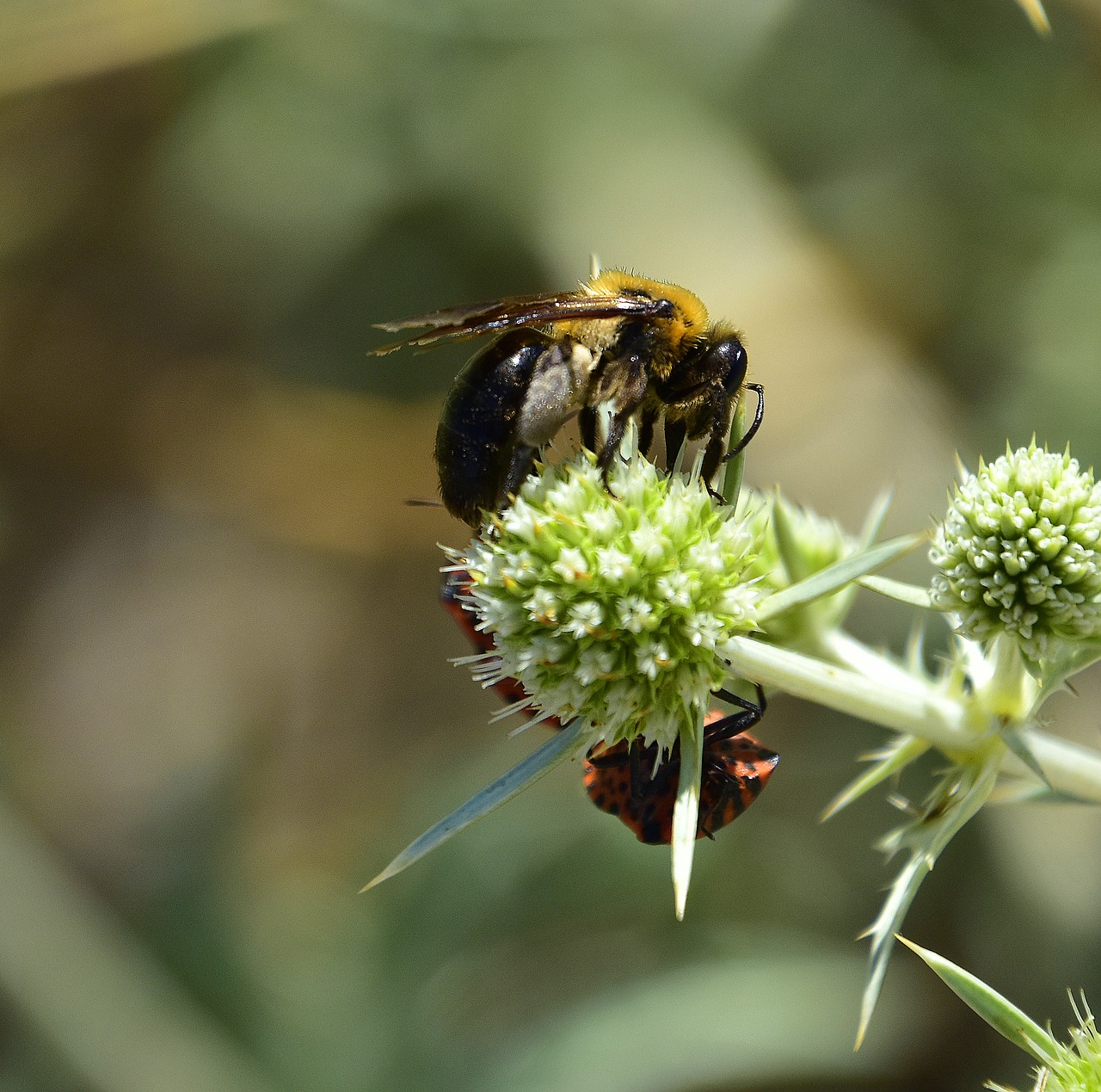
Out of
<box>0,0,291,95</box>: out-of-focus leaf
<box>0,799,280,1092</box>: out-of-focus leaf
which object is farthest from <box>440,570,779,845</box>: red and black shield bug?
<box>0,0,291,95</box>: out-of-focus leaf

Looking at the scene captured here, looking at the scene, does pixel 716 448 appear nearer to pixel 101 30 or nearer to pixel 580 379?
pixel 580 379

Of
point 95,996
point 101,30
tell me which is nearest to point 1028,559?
point 95,996

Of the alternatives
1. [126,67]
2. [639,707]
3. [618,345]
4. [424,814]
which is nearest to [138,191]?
[126,67]

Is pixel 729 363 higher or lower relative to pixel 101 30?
lower

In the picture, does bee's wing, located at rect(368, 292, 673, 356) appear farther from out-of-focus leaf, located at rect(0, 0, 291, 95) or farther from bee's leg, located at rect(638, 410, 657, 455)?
out-of-focus leaf, located at rect(0, 0, 291, 95)

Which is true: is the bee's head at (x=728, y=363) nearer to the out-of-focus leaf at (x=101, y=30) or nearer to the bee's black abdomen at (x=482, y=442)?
the bee's black abdomen at (x=482, y=442)

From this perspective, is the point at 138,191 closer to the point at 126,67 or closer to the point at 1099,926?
the point at 126,67
